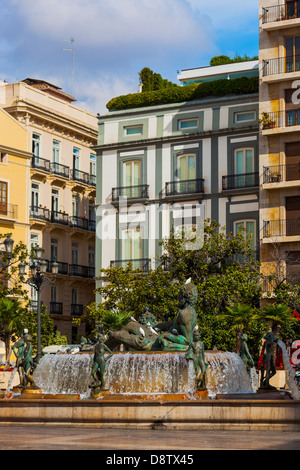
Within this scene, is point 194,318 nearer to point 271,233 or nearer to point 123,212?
point 271,233

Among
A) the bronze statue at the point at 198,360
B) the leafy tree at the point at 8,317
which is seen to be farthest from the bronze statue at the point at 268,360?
the leafy tree at the point at 8,317

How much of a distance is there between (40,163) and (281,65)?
16901 mm

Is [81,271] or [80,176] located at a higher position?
[80,176]

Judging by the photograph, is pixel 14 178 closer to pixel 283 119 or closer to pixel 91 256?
pixel 91 256

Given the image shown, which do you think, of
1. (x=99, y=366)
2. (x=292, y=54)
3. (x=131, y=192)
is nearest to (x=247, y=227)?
(x=131, y=192)

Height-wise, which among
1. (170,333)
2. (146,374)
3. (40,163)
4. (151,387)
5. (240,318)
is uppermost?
(40,163)

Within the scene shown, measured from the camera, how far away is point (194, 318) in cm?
2323

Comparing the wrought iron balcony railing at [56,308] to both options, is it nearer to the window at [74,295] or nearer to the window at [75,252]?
the window at [74,295]

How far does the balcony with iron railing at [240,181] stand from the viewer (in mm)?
46219

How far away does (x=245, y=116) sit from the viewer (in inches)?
1858

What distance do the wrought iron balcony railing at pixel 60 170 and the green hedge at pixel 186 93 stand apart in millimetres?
6614

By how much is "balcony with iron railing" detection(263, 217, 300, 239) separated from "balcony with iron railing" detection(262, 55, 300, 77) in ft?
23.5
